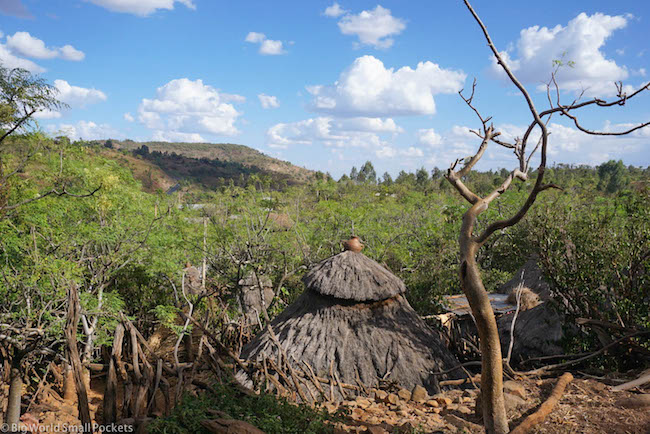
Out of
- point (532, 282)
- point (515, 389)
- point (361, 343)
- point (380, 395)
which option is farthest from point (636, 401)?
point (532, 282)

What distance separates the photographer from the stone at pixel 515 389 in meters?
4.50

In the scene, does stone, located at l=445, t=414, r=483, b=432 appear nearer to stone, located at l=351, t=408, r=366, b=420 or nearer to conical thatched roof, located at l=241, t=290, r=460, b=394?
stone, located at l=351, t=408, r=366, b=420

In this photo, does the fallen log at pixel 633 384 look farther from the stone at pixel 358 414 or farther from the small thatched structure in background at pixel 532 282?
the small thatched structure in background at pixel 532 282

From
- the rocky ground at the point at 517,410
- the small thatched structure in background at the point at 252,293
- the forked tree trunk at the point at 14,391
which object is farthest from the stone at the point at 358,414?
the small thatched structure in background at the point at 252,293

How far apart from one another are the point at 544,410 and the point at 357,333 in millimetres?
2566

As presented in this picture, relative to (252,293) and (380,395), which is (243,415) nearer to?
→ (380,395)

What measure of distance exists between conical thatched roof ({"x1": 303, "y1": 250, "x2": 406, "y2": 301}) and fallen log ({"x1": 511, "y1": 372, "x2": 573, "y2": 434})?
231 cm

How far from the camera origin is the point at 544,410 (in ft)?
13.0

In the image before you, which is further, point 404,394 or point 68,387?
point 68,387

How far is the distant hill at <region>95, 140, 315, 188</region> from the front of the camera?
63.1m

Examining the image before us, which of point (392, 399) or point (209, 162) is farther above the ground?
point (209, 162)

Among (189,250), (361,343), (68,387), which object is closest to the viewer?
(361,343)

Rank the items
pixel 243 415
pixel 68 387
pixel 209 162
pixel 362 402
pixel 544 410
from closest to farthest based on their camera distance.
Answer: pixel 243 415 < pixel 544 410 < pixel 362 402 < pixel 68 387 < pixel 209 162

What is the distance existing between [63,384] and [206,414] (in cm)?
556
